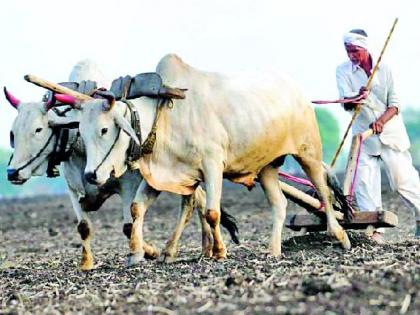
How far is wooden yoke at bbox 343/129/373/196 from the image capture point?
11453mm

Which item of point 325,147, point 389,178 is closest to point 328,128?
point 325,147

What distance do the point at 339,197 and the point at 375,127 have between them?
0.79 metres

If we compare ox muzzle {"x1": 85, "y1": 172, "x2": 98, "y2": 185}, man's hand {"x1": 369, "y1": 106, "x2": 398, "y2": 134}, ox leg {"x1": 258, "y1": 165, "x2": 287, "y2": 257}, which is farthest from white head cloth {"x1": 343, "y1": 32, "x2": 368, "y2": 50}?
ox muzzle {"x1": 85, "y1": 172, "x2": 98, "y2": 185}

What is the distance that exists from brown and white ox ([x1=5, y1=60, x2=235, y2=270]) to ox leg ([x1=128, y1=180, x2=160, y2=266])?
0.43 meters

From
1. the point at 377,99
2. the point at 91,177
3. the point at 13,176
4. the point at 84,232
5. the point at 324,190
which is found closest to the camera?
the point at 91,177

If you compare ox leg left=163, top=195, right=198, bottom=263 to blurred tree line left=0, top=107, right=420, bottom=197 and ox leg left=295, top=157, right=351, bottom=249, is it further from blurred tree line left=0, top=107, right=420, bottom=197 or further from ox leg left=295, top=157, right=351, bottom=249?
blurred tree line left=0, top=107, right=420, bottom=197

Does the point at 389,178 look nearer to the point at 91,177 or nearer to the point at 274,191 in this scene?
the point at 274,191

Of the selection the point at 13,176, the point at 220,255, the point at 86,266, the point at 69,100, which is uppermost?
the point at 69,100

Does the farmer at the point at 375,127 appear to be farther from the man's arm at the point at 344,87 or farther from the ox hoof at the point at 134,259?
the ox hoof at the point at 134,259

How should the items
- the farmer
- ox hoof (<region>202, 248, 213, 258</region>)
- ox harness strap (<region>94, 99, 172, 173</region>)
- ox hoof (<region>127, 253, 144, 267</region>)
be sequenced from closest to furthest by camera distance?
1. ox harness strap (<region>94, 99, 172, 173</region>)
2. ox hoof (<region>127, 253, 144, 267</region>)
3. ox hoof (<region>202, 248, 213, 258</region>)
4. the farmer

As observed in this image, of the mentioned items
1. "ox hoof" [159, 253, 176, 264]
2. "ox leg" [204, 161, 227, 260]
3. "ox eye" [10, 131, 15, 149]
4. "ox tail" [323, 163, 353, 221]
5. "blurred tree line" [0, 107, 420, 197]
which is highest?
"ox eye" [10, 131, 15, 149]

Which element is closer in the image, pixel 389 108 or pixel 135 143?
pixel 135 143

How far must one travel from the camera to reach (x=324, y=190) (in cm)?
1141

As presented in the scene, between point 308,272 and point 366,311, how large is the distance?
1.73m
